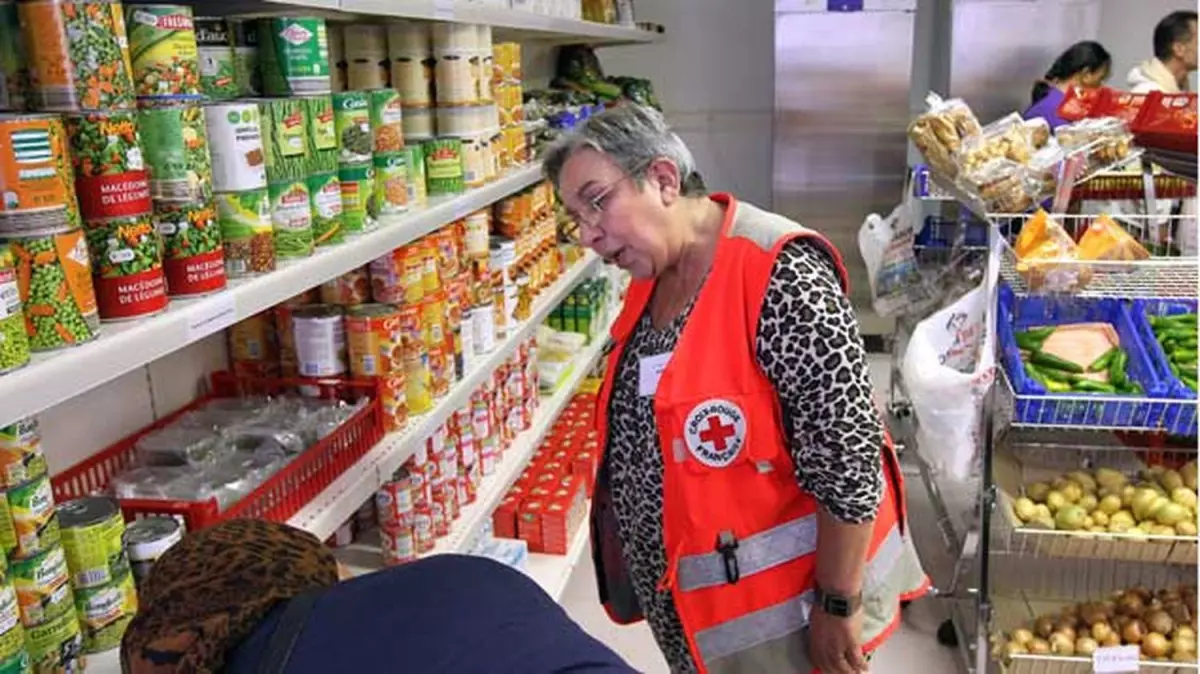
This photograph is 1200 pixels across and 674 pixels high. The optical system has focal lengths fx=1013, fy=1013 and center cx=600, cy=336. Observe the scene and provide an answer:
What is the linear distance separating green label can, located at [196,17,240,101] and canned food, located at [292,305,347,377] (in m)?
0.54

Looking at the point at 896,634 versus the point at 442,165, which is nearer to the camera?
the point at 442,165

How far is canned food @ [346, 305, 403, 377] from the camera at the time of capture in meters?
1.90

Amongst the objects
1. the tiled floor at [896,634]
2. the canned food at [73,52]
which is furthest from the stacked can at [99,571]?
the tiled floor at [896,634]

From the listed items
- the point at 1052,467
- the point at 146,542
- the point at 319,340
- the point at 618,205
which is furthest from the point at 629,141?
the point at 1052,467

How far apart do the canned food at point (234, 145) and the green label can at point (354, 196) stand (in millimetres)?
324

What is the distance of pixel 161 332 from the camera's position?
110cm

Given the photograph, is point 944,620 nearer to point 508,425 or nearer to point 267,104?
point 508,425

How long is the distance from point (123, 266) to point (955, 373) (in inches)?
79.7

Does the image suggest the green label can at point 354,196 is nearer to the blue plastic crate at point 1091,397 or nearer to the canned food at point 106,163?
the canned food at point 106,163

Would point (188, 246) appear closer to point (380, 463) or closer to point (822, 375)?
Answer: point (380, 463)

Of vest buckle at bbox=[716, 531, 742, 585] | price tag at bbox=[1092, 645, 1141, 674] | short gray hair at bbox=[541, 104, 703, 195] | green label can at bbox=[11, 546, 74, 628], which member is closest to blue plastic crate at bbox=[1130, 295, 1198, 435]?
price tag at bbox=[1092, 645, 1141, 674]

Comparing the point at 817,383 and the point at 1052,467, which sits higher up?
the point at 817,383

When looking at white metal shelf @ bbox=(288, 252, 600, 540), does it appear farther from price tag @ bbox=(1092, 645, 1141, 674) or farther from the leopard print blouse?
price tag @ bbox=(1092, 645, 1141, 674)

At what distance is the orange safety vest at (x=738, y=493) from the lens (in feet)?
5.52
